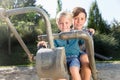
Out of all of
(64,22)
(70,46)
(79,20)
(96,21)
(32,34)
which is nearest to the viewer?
(64,22)

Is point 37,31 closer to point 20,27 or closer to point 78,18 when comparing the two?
point 20,27

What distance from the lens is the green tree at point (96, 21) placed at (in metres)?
29.1

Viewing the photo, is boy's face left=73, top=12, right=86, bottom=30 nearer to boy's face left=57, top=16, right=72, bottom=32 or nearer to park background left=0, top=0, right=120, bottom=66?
boy's face left=57, top=16, right=72, bottom=32

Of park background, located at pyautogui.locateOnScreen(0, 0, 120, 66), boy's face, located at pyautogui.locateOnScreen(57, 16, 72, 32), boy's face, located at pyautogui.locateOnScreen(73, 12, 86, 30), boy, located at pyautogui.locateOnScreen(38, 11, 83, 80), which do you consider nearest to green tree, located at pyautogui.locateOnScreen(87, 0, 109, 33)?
park background, located at pyautogui.locateOnScreen(0, 0, 120, 66)

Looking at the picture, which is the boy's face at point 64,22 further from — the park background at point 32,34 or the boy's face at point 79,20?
the park background at point 32,34

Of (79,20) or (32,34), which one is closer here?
(79,20)

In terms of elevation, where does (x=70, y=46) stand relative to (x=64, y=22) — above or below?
below

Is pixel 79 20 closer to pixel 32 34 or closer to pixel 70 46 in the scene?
pixel 70 46

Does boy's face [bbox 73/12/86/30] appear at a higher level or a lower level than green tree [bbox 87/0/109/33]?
higher

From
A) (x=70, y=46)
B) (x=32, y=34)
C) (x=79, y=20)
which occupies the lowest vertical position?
(x=32, y=34)

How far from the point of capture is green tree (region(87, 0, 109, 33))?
29084 millimetres

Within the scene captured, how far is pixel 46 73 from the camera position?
4.23 ft

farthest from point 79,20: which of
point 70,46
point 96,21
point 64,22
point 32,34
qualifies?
point 96,21

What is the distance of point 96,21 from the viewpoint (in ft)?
97.9
